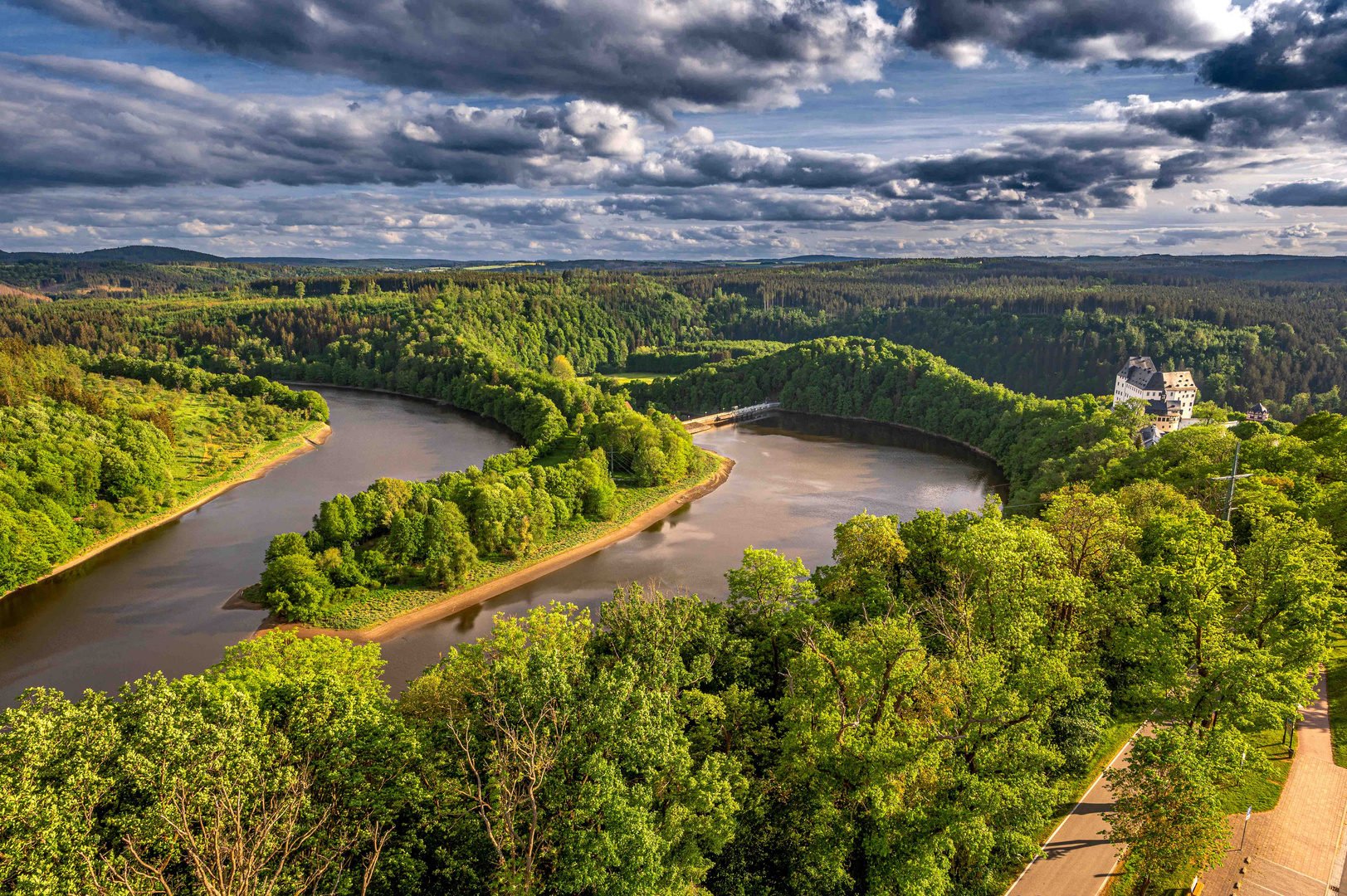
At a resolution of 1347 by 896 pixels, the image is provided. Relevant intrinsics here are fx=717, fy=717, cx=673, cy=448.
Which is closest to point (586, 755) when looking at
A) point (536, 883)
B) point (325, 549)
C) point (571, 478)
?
point (536, 883)

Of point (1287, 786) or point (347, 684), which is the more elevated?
point (347, 684)

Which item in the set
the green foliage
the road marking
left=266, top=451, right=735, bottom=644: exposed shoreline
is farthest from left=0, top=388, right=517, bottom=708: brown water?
the road marking

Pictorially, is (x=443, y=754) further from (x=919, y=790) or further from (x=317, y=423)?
(x=317, y=423)

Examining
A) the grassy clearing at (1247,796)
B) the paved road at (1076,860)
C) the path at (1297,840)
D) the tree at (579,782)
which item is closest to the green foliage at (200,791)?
the tree at (579,782)

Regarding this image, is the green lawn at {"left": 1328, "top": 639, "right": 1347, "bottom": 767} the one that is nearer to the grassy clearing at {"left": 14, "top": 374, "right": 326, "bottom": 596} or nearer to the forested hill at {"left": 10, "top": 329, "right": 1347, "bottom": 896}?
the forested hill at {"left": 10, "top": 329, "right": 1347, "bottom": 896}

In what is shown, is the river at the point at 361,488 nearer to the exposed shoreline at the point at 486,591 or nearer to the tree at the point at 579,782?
the exposed shoreline at the point at 486,591
